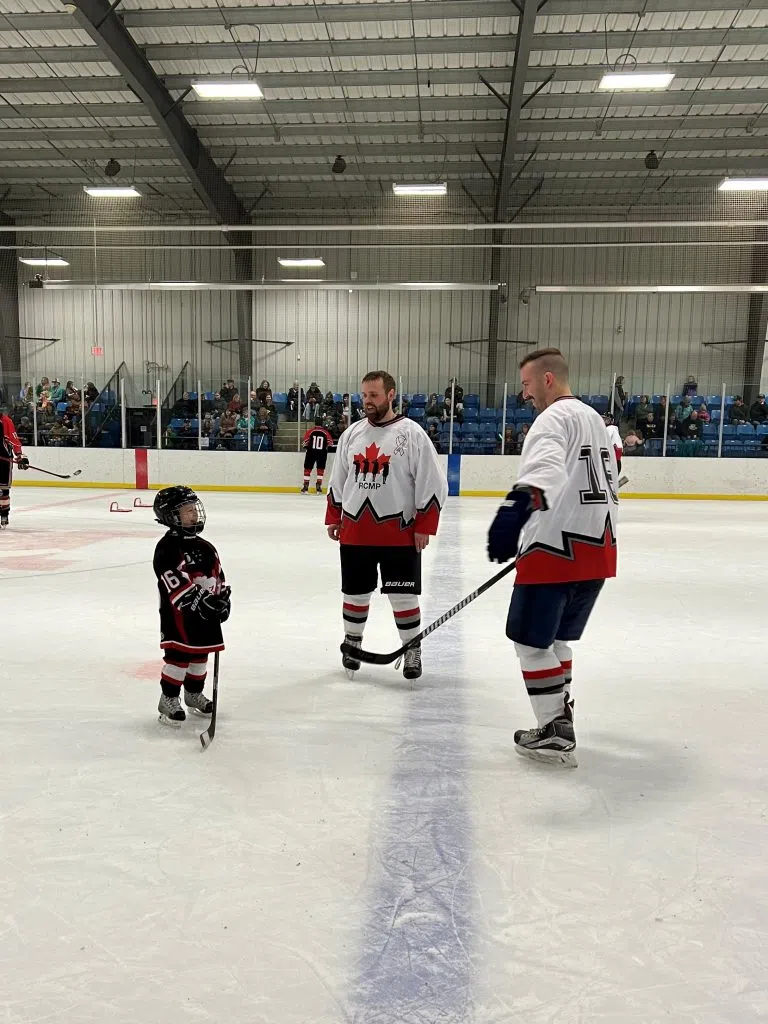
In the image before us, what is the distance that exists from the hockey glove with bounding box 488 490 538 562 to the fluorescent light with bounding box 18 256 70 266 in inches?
650

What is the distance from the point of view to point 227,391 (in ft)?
47.5

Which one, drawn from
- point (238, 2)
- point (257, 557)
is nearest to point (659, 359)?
point (238, 2)

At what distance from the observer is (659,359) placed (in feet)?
A: 53.8

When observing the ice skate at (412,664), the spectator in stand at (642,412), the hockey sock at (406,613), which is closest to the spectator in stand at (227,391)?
the spectator in stand at (642,412)

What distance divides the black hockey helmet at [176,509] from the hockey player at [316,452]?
10.7 meters

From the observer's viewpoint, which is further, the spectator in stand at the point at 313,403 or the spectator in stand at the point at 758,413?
the spectator in stand at the point at 313,403

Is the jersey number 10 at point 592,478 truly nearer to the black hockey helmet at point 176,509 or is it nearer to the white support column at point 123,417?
the black hockey helmet at point 176,509

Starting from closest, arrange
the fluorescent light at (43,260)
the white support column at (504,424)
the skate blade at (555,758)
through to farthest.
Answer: the skate blade at (555,758) < the white support column at (504,424) < the fluorescent light at (43,260)

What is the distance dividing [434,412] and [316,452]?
2366 millimetres

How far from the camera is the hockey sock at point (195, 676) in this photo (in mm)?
2725

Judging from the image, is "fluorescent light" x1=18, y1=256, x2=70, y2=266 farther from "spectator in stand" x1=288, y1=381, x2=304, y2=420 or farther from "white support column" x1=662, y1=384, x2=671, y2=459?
"white support column" x1=662, y1=384, x2=671, y2=459

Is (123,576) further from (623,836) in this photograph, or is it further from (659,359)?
(659,359)

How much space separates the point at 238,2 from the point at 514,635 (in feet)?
35.4

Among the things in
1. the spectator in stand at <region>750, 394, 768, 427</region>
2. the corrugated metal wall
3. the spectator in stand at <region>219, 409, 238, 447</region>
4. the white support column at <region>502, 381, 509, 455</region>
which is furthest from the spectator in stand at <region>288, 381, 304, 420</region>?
the spectator in stand at <region>750, 394, 768, 427</region>
